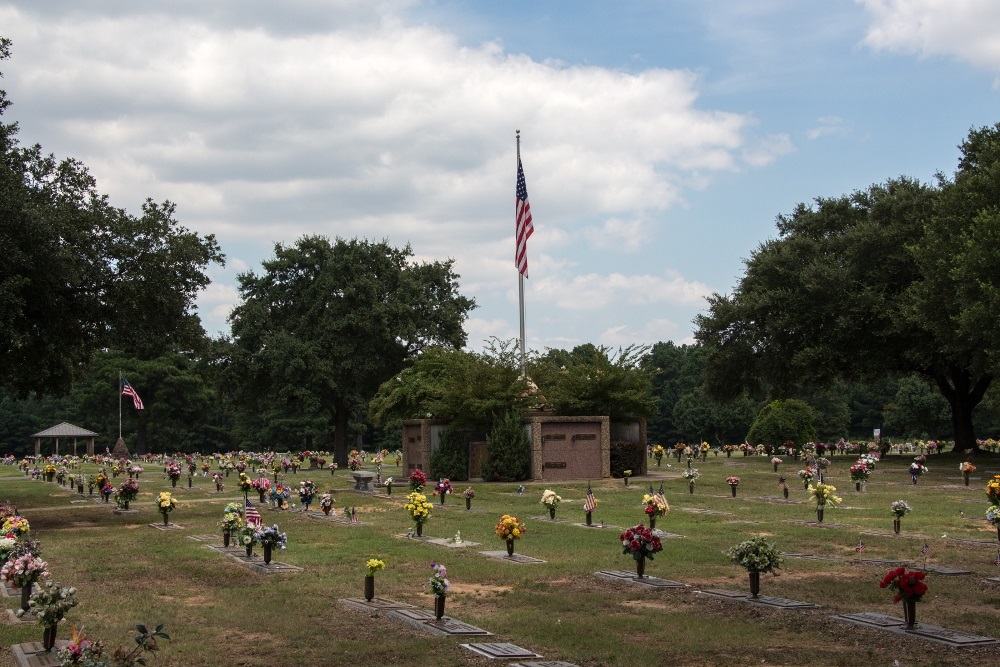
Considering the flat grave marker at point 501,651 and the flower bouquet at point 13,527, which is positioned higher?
the flower bouquet at point 13,527

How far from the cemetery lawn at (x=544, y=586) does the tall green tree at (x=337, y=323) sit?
3649 centimetres

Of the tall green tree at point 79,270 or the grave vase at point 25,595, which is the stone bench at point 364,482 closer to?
the tall green tree at point 79,270

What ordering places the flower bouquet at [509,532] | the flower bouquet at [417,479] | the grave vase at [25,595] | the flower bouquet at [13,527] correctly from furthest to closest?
the flower bouquet at [417,479]
the flower bouquet at [509,532]
the flower bouquet at [13,527]
the grave vase at [25,595]

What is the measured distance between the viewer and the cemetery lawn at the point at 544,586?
1295cm

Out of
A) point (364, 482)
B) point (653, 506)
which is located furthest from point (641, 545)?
point (364, 482)

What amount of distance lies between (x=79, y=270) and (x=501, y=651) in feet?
71.1

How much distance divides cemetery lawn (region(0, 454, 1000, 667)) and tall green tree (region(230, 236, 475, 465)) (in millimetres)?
36493

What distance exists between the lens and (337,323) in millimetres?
71125

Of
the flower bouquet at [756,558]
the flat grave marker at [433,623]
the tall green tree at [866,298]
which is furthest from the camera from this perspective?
the tall green tree at [866,298]

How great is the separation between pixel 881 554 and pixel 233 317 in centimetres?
5956

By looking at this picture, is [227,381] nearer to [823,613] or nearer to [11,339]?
[11,339]

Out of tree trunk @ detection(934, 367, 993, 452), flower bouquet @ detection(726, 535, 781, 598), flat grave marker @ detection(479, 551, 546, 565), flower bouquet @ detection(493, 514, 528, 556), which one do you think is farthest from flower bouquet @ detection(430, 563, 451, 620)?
tree trunk @ detection(934, 367, 993, 452)

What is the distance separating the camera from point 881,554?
21.1m

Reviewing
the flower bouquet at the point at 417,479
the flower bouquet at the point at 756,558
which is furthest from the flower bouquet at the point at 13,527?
the flower bouquet at the point at 417,479
